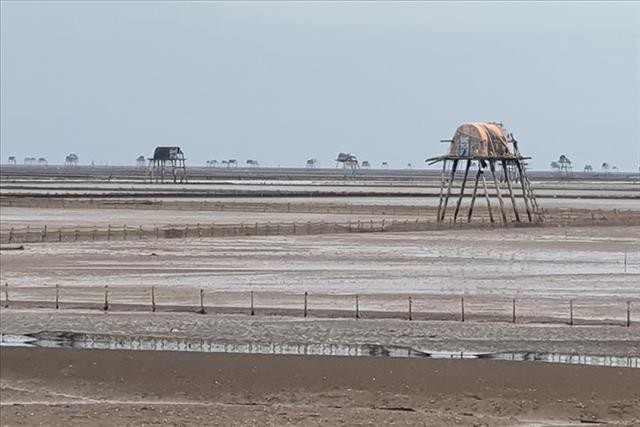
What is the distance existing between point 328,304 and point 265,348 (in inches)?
283

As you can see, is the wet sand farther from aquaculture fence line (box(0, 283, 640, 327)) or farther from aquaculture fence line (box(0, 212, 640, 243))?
aquaculture fence line (box(0, 212, 640, 243))

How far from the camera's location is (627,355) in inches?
877

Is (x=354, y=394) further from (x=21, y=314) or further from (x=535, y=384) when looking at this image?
(x=21, y=314)

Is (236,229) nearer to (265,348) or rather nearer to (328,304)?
(328,304)

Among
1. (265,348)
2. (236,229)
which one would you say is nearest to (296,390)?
(265,348)

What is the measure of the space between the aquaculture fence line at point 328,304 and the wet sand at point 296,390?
601cm

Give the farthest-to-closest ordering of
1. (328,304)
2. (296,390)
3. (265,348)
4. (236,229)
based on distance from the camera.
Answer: (236,229) → (328,304) → (265,348) → (296,390)

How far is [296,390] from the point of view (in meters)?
19.7

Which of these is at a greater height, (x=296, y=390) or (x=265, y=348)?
(x=265, y=348)

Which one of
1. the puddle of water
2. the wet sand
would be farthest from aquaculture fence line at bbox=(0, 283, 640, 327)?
the wet sand

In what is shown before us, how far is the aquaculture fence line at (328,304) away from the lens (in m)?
27.6

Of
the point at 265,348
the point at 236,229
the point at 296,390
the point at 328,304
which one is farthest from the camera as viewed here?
the point at 236,229

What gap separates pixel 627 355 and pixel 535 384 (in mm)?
3365

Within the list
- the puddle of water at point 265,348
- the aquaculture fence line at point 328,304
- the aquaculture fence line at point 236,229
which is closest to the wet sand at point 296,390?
the puddle of water at point 265,348
